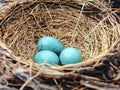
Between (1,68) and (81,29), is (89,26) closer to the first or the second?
(81,29)

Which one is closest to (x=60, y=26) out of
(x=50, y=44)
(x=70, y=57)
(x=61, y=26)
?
(x=61, y=26)

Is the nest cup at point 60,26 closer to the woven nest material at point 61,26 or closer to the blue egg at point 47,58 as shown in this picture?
the woven nest material at point 61,26

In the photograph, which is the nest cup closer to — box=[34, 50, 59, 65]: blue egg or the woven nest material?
the woven nest material

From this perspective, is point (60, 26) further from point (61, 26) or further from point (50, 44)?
point (50, 44)

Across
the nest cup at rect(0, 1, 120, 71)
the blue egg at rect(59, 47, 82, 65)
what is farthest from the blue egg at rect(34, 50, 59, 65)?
the nest cup at rect(0, 1, 120, 71)

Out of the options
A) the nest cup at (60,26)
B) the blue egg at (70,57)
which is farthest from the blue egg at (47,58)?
the nest cup at (60,26)
